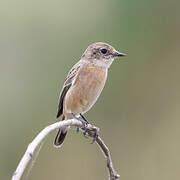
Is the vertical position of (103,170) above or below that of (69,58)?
below

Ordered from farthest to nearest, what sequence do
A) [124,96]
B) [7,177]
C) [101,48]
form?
1. [124,96]
2. [7,177]
3. [101,48]

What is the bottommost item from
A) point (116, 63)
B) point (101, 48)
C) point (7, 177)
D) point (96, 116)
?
point (7, 177)

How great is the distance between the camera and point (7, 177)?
6.65m

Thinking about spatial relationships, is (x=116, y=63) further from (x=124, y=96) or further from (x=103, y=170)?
(x=103, y=170)

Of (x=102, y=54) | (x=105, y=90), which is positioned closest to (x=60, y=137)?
(x=102, y=54)

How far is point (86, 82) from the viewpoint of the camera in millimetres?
5133

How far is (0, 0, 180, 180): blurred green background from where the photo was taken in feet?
22.0

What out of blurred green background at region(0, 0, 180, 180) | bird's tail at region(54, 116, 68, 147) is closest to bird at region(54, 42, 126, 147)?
bird's tail at region(54, 116, 68, 147)

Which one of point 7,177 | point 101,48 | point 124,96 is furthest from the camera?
point 124,96

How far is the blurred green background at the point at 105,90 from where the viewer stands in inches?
264

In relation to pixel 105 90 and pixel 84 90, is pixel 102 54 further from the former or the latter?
pixel 105 90

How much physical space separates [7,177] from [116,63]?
2.04 metres

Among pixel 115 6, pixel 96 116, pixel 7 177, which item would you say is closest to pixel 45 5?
pixel 115 6

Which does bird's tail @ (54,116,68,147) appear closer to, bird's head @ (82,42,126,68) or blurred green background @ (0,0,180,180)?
bird's head @ (82,42,126,68)
